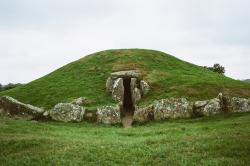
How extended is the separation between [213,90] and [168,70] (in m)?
8.82

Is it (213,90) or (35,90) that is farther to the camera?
(35,90)

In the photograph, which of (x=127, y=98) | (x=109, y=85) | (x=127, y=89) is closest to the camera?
(x=109, y=85)

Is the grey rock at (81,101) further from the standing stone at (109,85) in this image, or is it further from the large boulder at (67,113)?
the standing stone at (109,85)

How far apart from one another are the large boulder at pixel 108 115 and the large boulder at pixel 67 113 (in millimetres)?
1633

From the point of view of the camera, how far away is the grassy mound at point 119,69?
1842 centimetres

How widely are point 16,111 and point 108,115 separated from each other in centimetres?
829

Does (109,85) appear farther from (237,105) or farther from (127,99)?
(237,105)

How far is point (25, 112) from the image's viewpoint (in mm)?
14992

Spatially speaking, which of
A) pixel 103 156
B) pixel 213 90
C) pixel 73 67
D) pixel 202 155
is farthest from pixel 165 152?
pixel 73 67

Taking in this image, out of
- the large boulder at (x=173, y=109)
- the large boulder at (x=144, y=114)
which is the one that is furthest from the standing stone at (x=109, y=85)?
the large boulder at (x=173, y=109)

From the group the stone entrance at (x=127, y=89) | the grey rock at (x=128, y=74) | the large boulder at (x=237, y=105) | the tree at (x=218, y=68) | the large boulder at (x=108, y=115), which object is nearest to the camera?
the large boulder at (x=237, y=105)

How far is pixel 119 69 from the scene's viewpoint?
82.9 ft

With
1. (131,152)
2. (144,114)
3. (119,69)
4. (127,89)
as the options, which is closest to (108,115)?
(144,114)

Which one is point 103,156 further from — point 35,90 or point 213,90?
point 35,90
